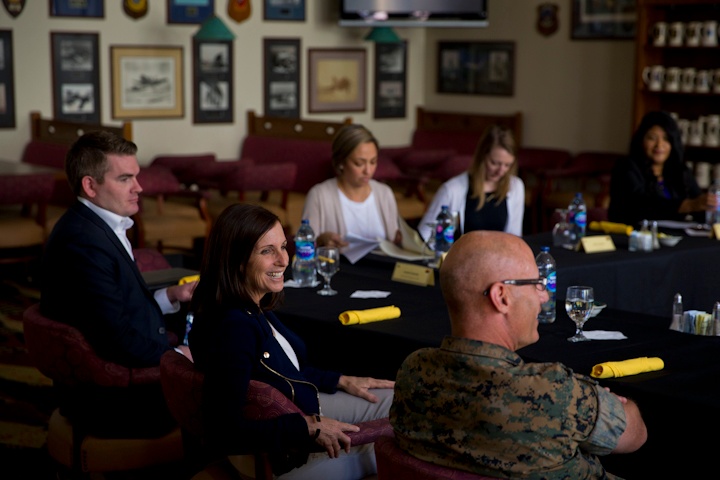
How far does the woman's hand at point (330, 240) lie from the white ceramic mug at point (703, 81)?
4686 millimetres

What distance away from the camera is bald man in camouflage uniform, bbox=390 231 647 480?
215 cm

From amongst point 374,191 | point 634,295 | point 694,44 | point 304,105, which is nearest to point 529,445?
point 634,295

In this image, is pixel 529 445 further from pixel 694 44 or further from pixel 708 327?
pixel 694 44

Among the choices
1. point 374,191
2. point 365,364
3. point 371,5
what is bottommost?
point 365,364

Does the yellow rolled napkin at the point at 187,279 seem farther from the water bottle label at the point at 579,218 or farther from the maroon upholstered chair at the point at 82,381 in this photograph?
the water bottle label at the point at 579,218

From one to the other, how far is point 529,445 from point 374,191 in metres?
3.43

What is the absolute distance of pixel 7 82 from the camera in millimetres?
8680

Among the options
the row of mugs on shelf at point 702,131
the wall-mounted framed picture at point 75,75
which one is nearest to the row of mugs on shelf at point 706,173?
the row of mugs on shelf at point 702,131

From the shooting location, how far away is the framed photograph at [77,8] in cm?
882

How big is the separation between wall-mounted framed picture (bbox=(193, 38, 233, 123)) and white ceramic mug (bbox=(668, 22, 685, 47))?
399 centimetres

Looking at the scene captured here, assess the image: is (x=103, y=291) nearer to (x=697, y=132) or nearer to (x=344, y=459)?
(x=344, y=459)

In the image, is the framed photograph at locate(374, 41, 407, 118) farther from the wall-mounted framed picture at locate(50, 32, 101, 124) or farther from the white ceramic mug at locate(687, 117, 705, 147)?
the white ceramic mug at locate(687, 117, 705, 147)

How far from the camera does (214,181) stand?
26.9 feet

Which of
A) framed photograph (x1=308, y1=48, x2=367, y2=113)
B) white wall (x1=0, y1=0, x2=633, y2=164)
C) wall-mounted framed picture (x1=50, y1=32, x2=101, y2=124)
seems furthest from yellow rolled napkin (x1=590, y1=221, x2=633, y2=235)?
framed photograph (x1=308, y1=48, x2=367, y2=113)
